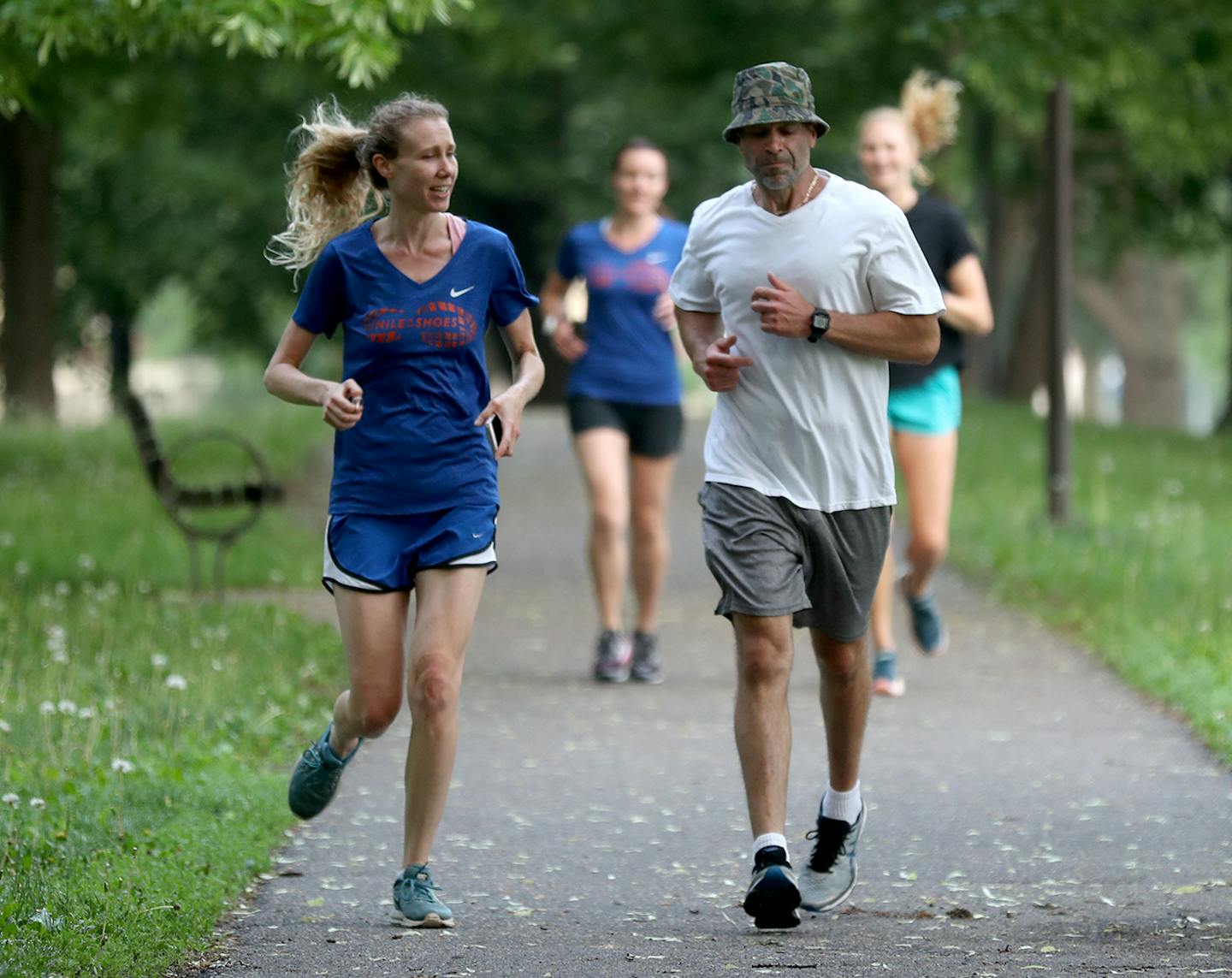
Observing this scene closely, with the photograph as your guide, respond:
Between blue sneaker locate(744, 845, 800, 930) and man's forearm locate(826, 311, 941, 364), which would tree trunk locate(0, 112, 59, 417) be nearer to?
man's forearm locate(826, 311, 941, 364)

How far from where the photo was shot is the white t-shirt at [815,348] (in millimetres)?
5168

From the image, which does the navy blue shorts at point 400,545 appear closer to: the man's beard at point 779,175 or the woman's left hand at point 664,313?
the man's beard at point 779,175

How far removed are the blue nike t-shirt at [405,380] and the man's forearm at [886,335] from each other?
2.94 feet

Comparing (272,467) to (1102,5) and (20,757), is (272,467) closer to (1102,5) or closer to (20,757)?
(1102,5)

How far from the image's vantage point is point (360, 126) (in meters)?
5.59

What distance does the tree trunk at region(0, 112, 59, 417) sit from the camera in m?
22.7

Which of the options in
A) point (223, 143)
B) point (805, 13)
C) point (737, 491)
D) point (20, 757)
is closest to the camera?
point (737, 491)

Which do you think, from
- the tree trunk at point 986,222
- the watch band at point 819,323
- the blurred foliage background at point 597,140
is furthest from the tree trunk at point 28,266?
the watch band at point 819,323

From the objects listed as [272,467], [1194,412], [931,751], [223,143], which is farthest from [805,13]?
[1194,412]

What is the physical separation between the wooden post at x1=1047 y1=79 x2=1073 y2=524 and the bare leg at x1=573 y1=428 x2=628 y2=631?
570 centimetres

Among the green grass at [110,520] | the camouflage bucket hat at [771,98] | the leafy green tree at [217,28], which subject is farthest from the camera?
the green grass at [110,520]

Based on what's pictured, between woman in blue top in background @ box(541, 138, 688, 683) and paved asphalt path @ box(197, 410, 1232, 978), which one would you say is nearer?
paved asphalt path @ box(197, 410, 1232, 978)

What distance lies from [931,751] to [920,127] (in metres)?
2.61

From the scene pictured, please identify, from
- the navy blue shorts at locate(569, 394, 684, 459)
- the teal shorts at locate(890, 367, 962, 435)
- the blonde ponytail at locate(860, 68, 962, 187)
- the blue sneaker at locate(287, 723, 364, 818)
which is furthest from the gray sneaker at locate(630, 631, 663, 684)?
the blue sneaker at locate(287, 723, 364, 818)
